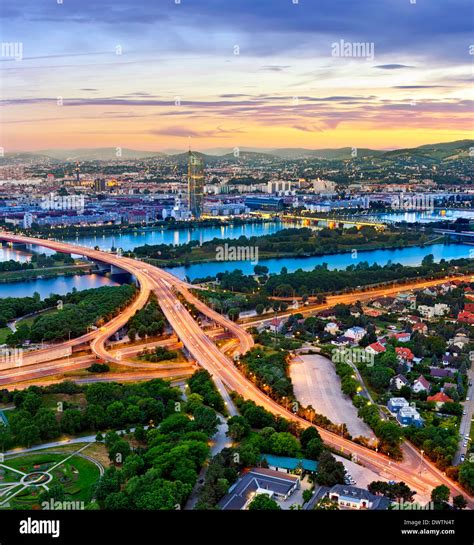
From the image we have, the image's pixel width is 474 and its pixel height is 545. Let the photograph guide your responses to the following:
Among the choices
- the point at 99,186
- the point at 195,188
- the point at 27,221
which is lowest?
the point at 27,221

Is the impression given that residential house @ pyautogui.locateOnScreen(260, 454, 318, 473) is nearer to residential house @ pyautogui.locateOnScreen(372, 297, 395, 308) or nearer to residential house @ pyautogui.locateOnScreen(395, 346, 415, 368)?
residential house @ pyautogui.locateOnScreen(395, 346, 415, 368)

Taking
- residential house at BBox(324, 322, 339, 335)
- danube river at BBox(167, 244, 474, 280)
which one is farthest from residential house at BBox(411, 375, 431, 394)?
danube river at BBox(167, 244, 474, 280)

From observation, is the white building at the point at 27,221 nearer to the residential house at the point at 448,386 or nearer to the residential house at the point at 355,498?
the residential house at the point at 448,386

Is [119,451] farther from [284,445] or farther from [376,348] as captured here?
[376,348]

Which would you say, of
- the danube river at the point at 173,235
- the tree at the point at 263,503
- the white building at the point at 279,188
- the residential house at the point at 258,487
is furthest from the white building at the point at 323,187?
the tree at the point at 263,503

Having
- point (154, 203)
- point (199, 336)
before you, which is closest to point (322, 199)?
point (154, 203)

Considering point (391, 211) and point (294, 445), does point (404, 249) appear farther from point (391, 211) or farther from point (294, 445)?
point (294, 445)

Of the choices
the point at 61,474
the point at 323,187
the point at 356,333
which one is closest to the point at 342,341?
the point at 356,333
